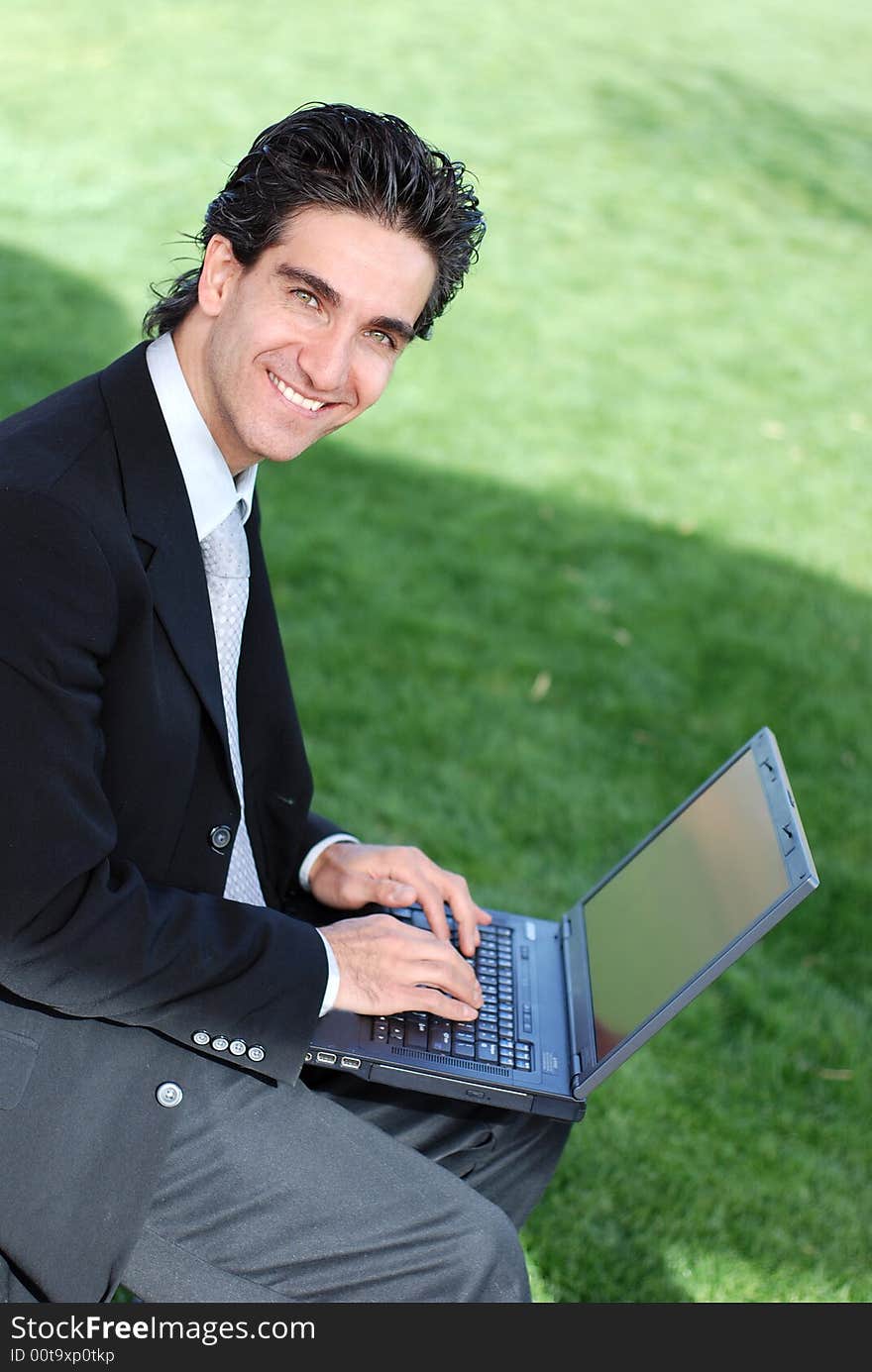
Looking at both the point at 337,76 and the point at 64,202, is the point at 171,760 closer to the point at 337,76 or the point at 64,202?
the point at 64,202

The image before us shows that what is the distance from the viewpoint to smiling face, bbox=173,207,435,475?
2199 mm

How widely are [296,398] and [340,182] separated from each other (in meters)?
0.35

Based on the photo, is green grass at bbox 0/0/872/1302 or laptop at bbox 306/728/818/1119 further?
green grass at bbox 0/0/872/1302

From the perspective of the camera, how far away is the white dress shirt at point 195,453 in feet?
7.13

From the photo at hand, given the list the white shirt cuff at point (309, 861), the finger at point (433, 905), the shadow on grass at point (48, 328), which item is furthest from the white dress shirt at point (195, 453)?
the shadow on grass at point (48, 328)

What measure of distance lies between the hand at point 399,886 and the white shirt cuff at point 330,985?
350 mm

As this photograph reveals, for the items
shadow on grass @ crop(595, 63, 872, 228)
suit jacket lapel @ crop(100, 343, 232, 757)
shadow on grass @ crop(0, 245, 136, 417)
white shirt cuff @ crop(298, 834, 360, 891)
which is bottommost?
shadow on grass @ crop(0, 245, 136, 417)

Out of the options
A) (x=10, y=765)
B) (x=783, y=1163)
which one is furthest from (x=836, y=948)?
(x=10, y=765)

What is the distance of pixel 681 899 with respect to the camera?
253 centimetres

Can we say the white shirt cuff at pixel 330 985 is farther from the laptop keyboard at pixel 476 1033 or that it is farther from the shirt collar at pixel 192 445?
the shirt collar at pixel 192 445

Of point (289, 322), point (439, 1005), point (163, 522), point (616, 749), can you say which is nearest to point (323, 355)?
point (289, 322)

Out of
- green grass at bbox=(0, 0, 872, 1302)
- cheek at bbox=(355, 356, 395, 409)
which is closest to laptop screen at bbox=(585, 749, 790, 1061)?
green grass at bbox=(0, 0, 872, 1302)

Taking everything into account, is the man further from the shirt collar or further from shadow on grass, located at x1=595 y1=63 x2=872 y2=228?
shadow on grass, located at x1=595 y1=63 x2=872 y2=228

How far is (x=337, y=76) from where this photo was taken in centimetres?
1293
